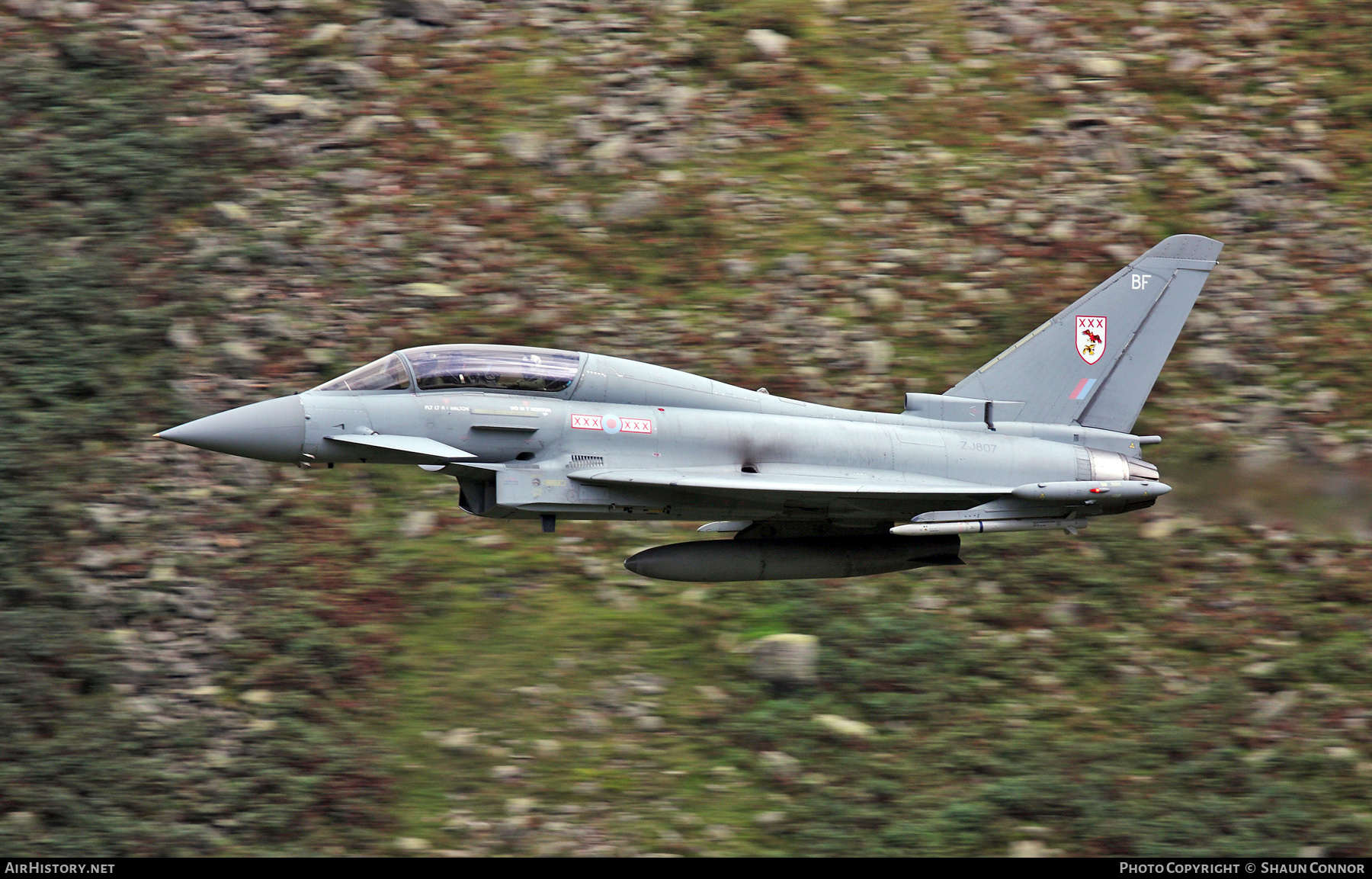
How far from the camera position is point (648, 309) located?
21.3 metres

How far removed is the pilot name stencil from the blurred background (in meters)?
3.88

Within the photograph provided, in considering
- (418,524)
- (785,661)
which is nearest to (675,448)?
(785,661)

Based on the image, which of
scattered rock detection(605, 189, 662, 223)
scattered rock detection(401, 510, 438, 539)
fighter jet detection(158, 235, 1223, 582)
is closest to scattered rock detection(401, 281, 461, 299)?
scattered rock detection(605, 189, 662, 223)

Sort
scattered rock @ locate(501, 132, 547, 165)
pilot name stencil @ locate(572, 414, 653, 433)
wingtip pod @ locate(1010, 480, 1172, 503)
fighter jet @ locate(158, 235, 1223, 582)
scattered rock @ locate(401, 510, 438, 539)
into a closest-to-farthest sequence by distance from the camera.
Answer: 1. fighter jet @ locate(158, 235, 1223, 582)
2. pilot name stencil @ locate(572, 414, 653, 433)
3. wingtip pod @ locate(1010, 480, 1172, 503)
4. scattered rock @ locate(401, 510, 438, 539)
5. scattered rock @ locate(501, 132, 547, 165)

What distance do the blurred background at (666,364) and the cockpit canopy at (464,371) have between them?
14.0 feet

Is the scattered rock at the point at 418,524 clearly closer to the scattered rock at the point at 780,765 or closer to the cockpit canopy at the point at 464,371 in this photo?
the cockpit canopy at the point at 464,371

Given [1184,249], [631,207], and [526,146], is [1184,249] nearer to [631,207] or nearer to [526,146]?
[631,207]

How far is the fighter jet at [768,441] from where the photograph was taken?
14.5 m

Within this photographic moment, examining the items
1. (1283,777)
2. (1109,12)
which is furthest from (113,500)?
(1109,12)

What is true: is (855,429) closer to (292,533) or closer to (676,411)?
(676,411)

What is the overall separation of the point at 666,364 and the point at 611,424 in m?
5.70

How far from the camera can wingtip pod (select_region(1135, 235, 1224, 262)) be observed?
57.3 ft

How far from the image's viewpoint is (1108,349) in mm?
17109

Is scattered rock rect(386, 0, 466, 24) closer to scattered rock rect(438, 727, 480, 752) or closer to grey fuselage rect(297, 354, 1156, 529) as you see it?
grey fuselage rect(297, 354, 1156, 529)
